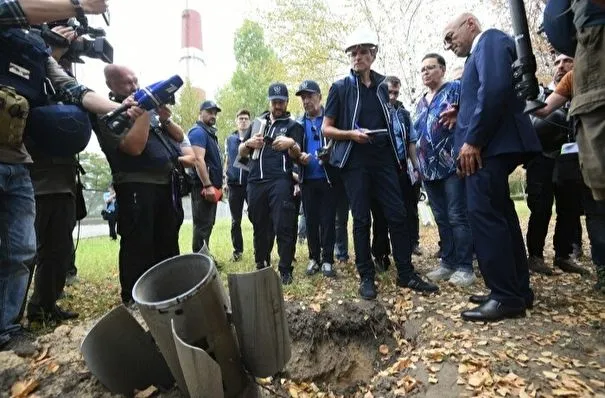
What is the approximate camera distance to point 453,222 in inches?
157

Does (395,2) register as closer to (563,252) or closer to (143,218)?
(563,252)

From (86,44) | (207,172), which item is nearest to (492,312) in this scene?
(207,172)

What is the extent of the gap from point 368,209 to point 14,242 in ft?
8.85

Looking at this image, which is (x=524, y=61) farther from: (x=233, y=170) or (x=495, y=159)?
(x=233, y=170)

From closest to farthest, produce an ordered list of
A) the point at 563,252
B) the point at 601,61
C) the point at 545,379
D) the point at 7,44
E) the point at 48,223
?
the point at 601,61, the point at 545,379, the point at 7,44, the point at 48,223, the point at 563,252

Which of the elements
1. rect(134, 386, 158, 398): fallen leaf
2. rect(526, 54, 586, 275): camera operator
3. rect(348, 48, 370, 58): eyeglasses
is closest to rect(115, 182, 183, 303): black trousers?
rect(134, 386, 158, 398): fallen leaf

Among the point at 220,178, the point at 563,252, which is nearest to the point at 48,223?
the point at 220,178

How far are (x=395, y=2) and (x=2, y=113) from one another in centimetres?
1161

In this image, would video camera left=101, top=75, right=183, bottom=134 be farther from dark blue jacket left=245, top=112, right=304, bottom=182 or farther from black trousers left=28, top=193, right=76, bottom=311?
dark blue jacket left=245, top=112, right=304, bottom=182

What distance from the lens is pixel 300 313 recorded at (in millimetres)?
3076

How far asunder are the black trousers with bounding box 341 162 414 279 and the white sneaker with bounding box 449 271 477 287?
537mm

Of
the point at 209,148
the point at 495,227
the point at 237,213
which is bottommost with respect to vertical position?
the point at 495,227

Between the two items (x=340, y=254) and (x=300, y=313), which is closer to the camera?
(x=300, y=313)

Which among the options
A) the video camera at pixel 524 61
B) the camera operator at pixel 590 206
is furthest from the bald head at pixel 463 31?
the camera operator at pixel 590 206
